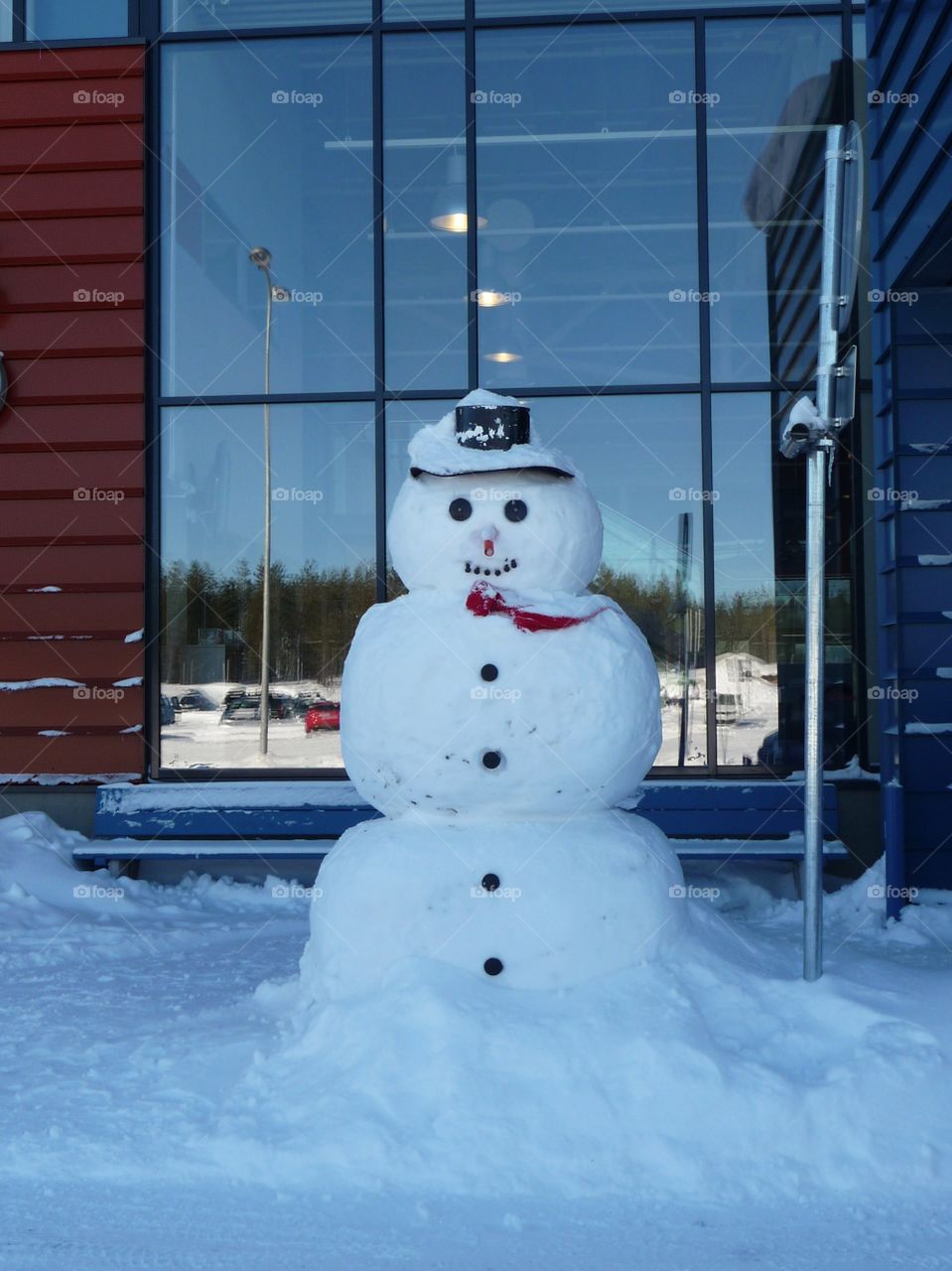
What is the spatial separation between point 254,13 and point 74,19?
3.83 ft

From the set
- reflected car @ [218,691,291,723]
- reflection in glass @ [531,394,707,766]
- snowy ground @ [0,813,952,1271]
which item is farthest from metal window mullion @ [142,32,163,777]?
snowy ground @ [0,813,952,1271]

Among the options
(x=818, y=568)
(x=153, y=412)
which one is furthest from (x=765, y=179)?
(x=818, y=568)

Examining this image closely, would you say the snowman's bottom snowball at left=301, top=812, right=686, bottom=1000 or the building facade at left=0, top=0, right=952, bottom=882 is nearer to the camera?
the snowman's bottom snowball at left=301, top=812, right=686, bottom=1000

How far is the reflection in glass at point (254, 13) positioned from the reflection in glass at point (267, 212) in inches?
5.7

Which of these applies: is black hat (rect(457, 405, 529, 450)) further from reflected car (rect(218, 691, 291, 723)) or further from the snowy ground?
reflected car (rect(218, 691, 291, 723))

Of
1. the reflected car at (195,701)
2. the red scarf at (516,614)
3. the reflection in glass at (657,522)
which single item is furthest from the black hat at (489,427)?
the reflected car at (195,701)

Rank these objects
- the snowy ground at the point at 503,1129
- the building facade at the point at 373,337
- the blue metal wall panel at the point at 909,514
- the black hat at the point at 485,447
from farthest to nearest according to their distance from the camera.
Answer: the building facade at the point at 373,337 → the blue metal wall panel at the point at 909,514 → the black hat at the point at 485,447 → the snowy ground at the point at 503,1129

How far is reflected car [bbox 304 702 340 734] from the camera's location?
7.40 m

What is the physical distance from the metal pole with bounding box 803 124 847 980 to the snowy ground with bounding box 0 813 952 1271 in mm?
290

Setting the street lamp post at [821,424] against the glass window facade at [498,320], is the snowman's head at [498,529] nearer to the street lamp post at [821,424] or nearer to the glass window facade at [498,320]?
the street lamp post at [821,424]

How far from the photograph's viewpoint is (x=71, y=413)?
745 cm

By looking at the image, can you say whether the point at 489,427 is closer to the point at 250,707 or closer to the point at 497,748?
the point at 497,748

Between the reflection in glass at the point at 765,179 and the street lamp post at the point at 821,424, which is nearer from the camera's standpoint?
the street lamp post at the point at 821,424

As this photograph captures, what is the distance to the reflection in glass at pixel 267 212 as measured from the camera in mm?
7586
